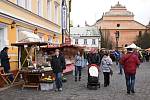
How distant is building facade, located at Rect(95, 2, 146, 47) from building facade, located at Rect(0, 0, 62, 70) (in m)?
92.2

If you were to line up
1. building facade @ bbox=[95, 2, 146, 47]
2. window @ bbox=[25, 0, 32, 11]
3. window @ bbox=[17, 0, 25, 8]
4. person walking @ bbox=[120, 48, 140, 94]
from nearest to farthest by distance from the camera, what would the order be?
person walking @ bbox=[120, 48, 140, 94], window @ bbox=[17, 0, 25, 8], window @ bbox=[25, 0, 32, 11], building facade @ bbox=[95, 2, 146, 47]

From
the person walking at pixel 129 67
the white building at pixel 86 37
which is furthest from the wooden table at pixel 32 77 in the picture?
the white building at pixel 86 37

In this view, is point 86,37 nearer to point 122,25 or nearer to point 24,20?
point 122,25

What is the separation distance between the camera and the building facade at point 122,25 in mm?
127562

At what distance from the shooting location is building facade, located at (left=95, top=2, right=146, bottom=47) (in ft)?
419

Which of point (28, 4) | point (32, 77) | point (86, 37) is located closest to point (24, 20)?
point (28, 4)

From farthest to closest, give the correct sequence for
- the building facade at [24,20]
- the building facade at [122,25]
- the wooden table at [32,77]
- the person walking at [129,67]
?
the building facade at [122,25]
the building facade at [24,20]
the wooden table at [32,77]
the person walking at [129,67]

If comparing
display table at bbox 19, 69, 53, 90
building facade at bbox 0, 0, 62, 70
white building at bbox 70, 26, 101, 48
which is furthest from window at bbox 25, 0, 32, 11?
white building at bbox 70, 26, 101, 48

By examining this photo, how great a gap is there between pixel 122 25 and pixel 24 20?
106 metres

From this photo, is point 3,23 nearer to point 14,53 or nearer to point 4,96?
point 14,53

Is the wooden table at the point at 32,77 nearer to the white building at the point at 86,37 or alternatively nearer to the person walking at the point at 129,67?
the person walking at the point at 129,67

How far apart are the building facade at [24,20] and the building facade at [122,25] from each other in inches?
3630

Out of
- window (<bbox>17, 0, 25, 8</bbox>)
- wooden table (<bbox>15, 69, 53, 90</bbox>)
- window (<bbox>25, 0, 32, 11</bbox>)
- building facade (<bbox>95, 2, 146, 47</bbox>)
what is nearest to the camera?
wooden table (<bbox>15, 69, 53, 90</bbox>)

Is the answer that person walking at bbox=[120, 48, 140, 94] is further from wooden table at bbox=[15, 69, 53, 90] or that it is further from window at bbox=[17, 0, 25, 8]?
window at bbox=[17, 0, 25, 8]
